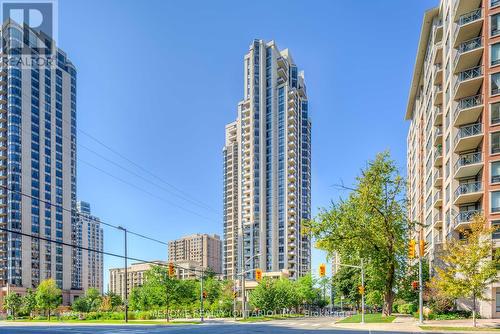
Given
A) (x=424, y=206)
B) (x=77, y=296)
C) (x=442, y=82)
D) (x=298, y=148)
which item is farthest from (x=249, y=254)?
(x=442, y=82)

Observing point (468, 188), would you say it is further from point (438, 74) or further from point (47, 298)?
point (47, 298)

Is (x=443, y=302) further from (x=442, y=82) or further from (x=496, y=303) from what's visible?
(x=442, y=82)

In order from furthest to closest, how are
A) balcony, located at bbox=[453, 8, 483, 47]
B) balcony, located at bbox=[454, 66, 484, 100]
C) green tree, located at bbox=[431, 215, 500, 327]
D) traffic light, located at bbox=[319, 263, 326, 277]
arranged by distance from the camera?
balcony, located at bbox=[453, 8, 483, 47] < balcony, located at bbox=[454, 66, 484, 100] < traffic light, located at bbox=[319, 263, 326, 277] < green tree, located at bbox=[431, 215, 500, 327]

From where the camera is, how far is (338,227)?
4225 cm

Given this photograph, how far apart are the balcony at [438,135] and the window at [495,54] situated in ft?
41.7

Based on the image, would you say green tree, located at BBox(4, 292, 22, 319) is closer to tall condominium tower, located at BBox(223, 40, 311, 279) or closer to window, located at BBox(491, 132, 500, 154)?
tall condominium tower, located at BBox(223, 40, 311, 279)

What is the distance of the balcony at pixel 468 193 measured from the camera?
42475mm

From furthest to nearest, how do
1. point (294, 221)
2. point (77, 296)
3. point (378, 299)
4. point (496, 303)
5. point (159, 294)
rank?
point (294, 221), point (77, 296), point (378, 299), point (159, 294), point (496, 303)

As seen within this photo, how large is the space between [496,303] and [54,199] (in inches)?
4388

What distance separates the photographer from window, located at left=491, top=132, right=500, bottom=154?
4128 centimetres

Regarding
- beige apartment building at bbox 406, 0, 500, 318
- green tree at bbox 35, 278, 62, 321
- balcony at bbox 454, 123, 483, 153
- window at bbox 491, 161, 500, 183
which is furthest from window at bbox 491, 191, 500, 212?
green tree at bbox 35, 278, 62, 321

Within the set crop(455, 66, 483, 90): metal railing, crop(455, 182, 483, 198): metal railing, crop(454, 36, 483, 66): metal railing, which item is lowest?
crop(455, 182, 483, 198): metal railing

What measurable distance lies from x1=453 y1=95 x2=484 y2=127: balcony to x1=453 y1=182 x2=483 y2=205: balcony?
6.97 metres

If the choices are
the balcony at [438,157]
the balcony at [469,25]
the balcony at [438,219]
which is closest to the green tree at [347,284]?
the balcony at [438,219]
